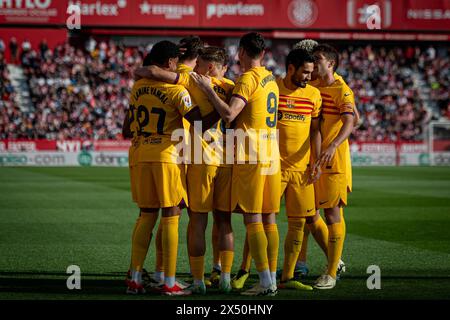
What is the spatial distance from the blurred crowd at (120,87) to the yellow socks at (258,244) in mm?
28261

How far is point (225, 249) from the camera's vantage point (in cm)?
733

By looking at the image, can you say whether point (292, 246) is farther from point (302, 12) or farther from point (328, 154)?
point (302, 12)

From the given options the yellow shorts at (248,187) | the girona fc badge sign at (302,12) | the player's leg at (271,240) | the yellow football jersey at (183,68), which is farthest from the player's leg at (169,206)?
the girona fc badge sign at (302,12)

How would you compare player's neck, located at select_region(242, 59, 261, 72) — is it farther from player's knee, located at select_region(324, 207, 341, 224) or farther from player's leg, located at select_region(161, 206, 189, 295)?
player's knee, located at select_region(324, 207, 341, 224)

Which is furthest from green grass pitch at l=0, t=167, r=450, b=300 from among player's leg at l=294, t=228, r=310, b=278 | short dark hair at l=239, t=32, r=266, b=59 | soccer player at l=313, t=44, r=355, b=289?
short dark hair at l=239, t=32, r=266, b=59

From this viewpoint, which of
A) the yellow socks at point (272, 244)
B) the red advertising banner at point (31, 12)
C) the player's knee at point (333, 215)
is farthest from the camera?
the red advertising banner at point (31, 12)

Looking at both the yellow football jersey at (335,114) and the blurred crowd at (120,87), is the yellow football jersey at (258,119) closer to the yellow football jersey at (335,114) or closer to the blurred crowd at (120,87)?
the yellow football jersey at (335,114)

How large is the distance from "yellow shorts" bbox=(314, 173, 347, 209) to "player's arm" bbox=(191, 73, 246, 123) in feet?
4.84

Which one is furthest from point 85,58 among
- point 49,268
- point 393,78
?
point 49,268

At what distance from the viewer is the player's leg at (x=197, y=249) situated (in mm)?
7250

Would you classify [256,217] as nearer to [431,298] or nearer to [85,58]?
[431,298]

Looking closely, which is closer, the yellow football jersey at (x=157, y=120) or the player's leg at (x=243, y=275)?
the yellow football jersey at (x=157, y=120)

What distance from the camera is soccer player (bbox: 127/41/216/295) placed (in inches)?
281

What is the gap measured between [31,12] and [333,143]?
116 feet
